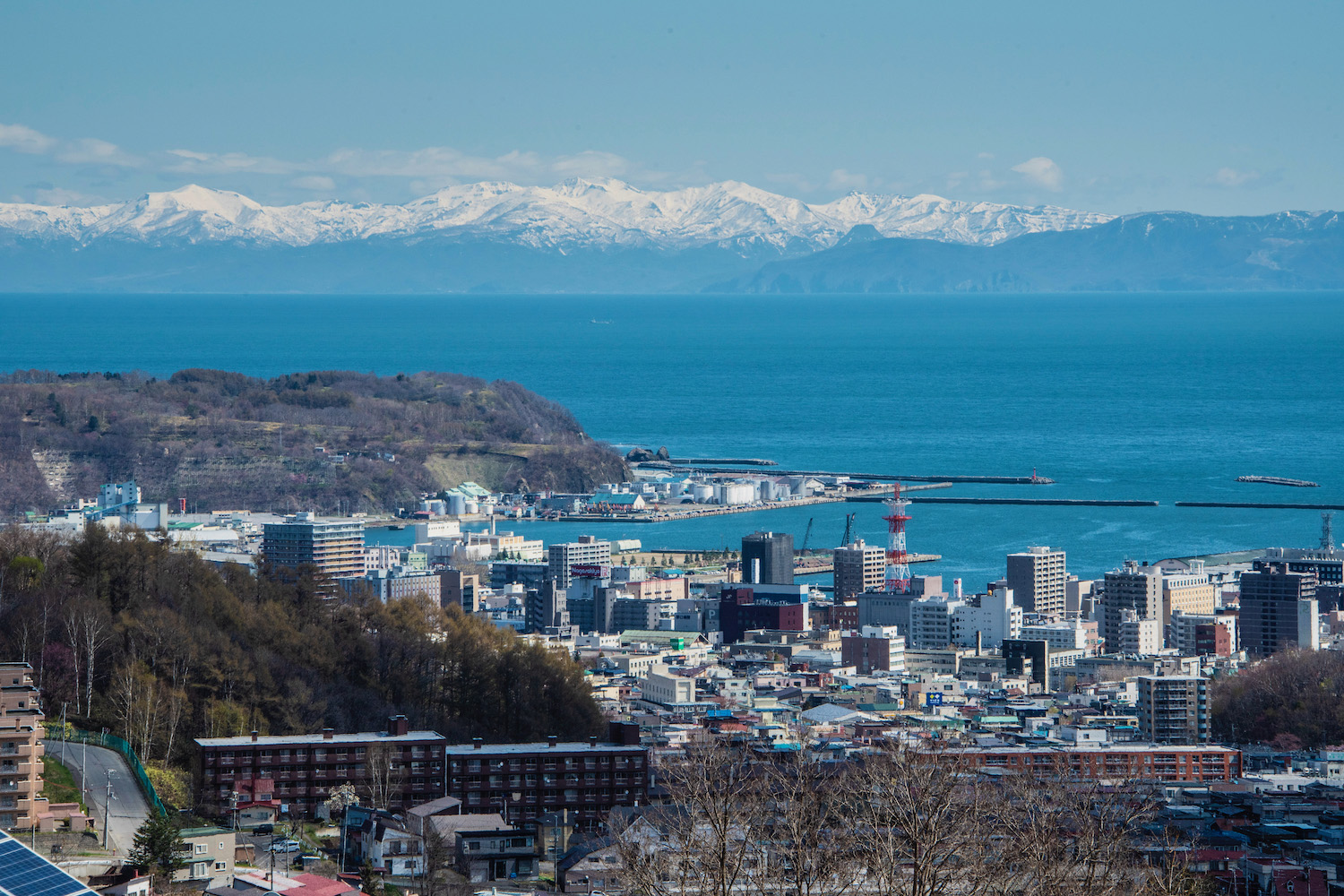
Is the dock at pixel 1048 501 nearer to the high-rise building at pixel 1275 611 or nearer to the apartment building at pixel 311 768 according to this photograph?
the high-rise building at pixel 1275 611

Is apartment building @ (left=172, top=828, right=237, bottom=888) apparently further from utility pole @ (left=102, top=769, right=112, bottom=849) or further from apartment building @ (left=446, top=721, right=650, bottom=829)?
apartment building @ (left=446, top=721, right=650, bottom=829)

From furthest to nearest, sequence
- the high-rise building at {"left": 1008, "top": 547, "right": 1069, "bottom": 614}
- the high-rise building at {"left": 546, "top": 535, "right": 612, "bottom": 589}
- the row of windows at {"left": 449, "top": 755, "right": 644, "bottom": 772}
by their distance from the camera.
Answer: the high-rise building at {"left": 546, "top": 535, "right": 612, "bottom": 589}
the high-rise building at {"left": 1008, "top": 547, "right": 1069, "bottom": 614}
the row of windows at {"left": 449, "top": 755, "right": 644, "bottom": 772}

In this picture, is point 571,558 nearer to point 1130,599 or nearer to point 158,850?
point 1130,599

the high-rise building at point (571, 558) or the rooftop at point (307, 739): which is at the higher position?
the high-rise building at point (571, 558)

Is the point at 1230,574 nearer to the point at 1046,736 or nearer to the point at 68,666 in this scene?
the point at 1046,736

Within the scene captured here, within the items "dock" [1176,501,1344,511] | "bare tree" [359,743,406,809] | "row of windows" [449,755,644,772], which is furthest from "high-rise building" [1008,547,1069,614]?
"bare tree" [359,743,406,809]

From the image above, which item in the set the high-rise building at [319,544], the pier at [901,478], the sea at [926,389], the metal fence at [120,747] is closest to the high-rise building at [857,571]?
the sea at [926,389]
